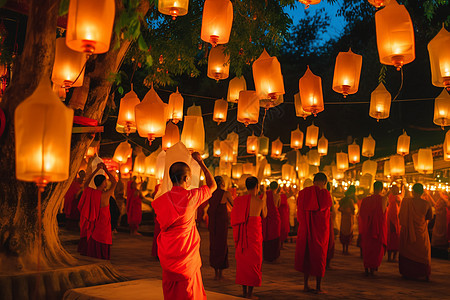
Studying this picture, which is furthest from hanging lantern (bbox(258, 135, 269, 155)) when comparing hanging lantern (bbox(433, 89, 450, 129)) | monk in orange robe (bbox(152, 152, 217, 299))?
monk in orange robe (bbox(152, 152, 217, 299))

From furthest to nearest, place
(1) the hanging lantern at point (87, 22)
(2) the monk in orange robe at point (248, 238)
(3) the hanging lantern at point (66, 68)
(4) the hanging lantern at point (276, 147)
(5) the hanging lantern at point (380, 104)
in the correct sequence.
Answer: (4) the hanging lantern at point (276, 147) < (5) the hanging lantern at point (380, 104) < (2) the monk in orange robe at point (248, 238) < (3) the hanging lantern at point (66, 68) < (1) the hanging lantern at point (87, 22)

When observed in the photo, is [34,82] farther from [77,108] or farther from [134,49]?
[134,49]

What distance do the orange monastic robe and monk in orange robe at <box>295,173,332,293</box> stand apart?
2964 mm

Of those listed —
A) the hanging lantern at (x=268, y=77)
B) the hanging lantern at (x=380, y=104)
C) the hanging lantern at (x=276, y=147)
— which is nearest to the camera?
the hanging lantern at (x=268, y=77)

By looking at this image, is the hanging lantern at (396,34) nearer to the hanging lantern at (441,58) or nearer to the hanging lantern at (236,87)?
the hanging lantern at (441,58)

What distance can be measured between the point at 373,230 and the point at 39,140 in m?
7.18

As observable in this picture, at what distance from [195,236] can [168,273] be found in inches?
16.2

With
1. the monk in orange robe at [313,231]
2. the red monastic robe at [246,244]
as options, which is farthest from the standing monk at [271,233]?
the red monastic robe at [246,244]

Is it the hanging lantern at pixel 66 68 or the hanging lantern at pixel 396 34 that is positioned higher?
the hanging lantern at pixel 396 34

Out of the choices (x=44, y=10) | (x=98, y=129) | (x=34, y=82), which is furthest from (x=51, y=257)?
(x=44, y=10)

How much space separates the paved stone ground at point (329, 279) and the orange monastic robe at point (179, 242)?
252cm

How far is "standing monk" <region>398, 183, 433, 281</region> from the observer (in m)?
8.12

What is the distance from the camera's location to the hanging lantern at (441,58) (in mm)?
5227

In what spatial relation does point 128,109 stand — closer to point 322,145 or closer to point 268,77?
point 268,77
